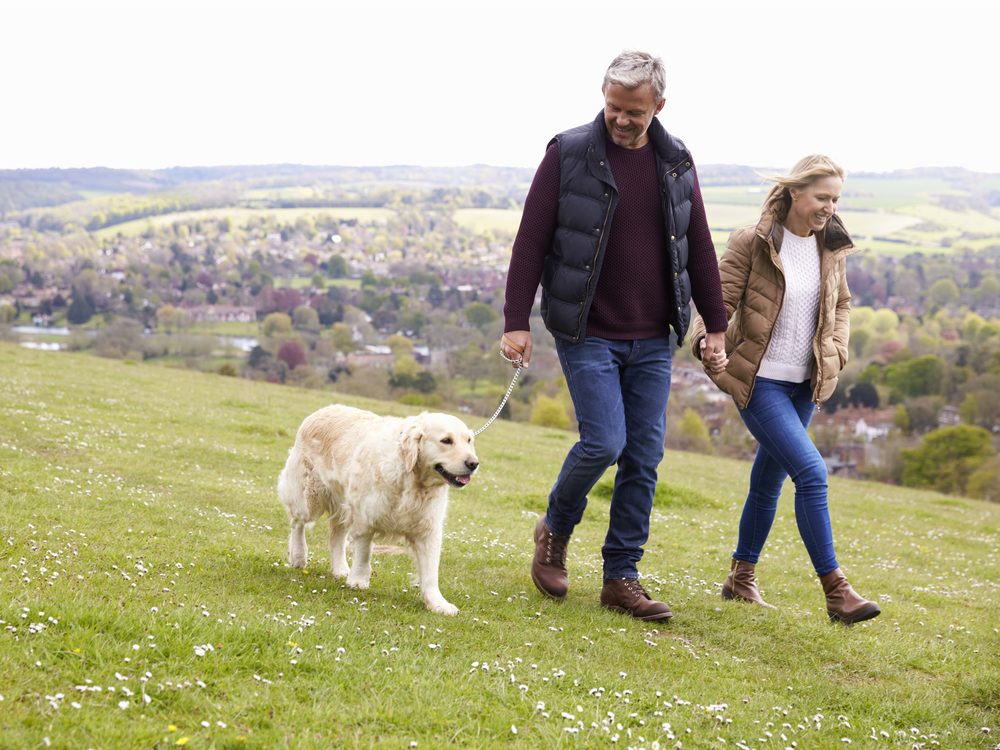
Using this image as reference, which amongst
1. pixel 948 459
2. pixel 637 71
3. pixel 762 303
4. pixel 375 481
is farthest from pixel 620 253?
pixel 948 459

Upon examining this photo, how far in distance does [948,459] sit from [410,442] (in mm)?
51982

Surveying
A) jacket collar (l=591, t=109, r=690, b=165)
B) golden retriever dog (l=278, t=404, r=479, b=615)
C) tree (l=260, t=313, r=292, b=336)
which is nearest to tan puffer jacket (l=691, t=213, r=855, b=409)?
jacket collar (l=591, t=109, r=690, b=165)

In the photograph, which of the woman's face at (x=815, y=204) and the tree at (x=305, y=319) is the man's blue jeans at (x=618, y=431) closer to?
the woman's face at (x=815, y=204)

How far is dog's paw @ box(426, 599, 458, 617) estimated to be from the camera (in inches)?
280

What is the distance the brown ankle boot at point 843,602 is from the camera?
24.8 ft

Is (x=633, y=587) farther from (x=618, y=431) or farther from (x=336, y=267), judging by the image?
(x=336, y=267)

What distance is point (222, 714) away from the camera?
4.73m

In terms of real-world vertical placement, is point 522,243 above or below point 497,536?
above

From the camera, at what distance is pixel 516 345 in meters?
7.19

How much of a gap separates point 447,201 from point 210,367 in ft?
413

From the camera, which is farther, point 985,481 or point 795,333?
point 985,481

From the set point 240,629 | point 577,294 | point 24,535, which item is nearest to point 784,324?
point 577,294

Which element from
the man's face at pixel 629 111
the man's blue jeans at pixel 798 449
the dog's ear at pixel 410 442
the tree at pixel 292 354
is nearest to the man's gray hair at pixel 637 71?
the man's face at pixel 629 111

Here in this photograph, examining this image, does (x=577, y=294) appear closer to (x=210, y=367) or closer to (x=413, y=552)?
(x=413, y=552)
